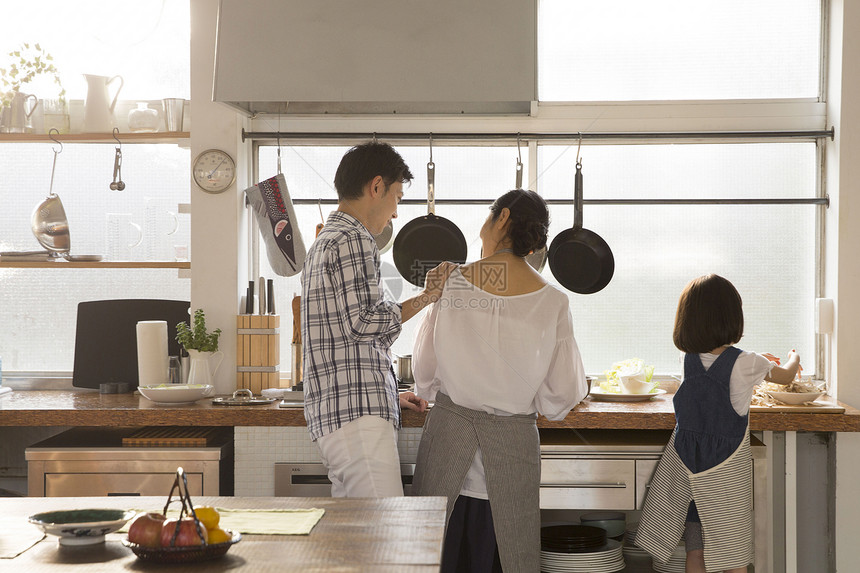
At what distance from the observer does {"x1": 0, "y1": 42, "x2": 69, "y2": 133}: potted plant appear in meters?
3.24

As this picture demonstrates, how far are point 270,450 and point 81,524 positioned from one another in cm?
132

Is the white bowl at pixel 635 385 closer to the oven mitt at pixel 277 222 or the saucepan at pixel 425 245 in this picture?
the saucepan at pixel 425 245

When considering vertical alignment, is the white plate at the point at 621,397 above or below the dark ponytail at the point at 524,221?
below

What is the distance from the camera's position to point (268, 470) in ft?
8.70

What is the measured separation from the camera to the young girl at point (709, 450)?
2387 millimetres

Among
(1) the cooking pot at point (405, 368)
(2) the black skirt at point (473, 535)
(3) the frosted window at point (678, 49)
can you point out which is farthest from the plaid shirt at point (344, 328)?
(3) the frosted window at point (678, 49)

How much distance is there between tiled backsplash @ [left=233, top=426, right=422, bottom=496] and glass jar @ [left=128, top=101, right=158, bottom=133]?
1.30 metres

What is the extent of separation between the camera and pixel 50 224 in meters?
3.17

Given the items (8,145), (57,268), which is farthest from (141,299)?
(8,145)

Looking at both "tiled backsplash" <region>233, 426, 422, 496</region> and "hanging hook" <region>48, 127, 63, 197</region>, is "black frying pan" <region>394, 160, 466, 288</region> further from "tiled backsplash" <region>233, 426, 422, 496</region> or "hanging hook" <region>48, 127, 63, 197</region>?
"hanging hook" <region>48, 127, 63, 197</region>

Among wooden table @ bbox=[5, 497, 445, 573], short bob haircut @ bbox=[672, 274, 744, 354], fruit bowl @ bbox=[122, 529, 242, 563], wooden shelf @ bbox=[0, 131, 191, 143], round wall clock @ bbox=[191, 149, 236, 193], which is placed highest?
wooden shelf @ bbox=[0, 131, 191, 143]

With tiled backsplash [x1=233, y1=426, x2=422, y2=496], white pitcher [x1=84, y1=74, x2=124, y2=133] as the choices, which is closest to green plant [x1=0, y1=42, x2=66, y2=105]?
white pitcher [x1=84, y1=74, x2=124, y2=133]

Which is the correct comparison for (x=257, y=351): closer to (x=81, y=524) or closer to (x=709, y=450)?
(x=709, y=450)

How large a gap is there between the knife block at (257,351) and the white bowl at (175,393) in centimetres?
28
